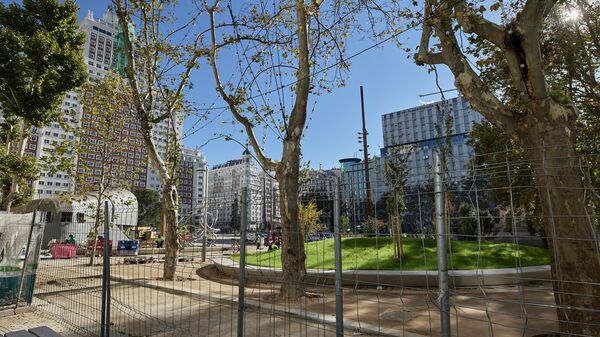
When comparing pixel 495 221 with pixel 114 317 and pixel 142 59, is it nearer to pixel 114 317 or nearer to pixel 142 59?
pixel 114 317

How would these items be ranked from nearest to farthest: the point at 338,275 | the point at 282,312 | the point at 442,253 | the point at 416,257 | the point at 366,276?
the point at 442,253
the point at 338,275
the point at 282,312
the point at 366,276
the point at 416,257

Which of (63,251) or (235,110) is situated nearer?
(235,110)

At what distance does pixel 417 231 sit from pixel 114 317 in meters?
5.59

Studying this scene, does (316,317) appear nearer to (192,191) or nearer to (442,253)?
(442,253)

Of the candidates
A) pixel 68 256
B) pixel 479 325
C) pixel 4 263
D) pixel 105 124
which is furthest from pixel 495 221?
pixel 68 256

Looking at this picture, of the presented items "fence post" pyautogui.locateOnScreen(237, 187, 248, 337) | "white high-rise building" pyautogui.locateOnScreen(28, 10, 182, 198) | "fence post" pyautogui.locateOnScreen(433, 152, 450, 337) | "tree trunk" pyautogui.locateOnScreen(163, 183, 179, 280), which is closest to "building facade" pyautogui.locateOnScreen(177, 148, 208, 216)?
"tree trunk" pyautogui.locateOnScreen(163, 183, 179, 280)

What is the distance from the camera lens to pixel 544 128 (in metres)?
4.26

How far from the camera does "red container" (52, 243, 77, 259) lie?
1670cm

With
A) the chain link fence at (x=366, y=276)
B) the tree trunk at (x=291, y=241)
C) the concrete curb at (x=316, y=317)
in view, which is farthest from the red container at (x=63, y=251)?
the tree trunk at (x=291, y=241)

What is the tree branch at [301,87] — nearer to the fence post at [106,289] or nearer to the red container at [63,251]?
the fence post at [106,289]

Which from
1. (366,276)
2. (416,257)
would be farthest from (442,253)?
(416,257)

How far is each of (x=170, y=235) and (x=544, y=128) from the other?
9293mm

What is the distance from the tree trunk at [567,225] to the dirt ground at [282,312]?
1.94 feet

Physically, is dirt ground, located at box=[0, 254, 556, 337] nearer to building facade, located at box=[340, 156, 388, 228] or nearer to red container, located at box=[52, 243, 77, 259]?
building facade, located at box=[340, 156, 388, 228]
